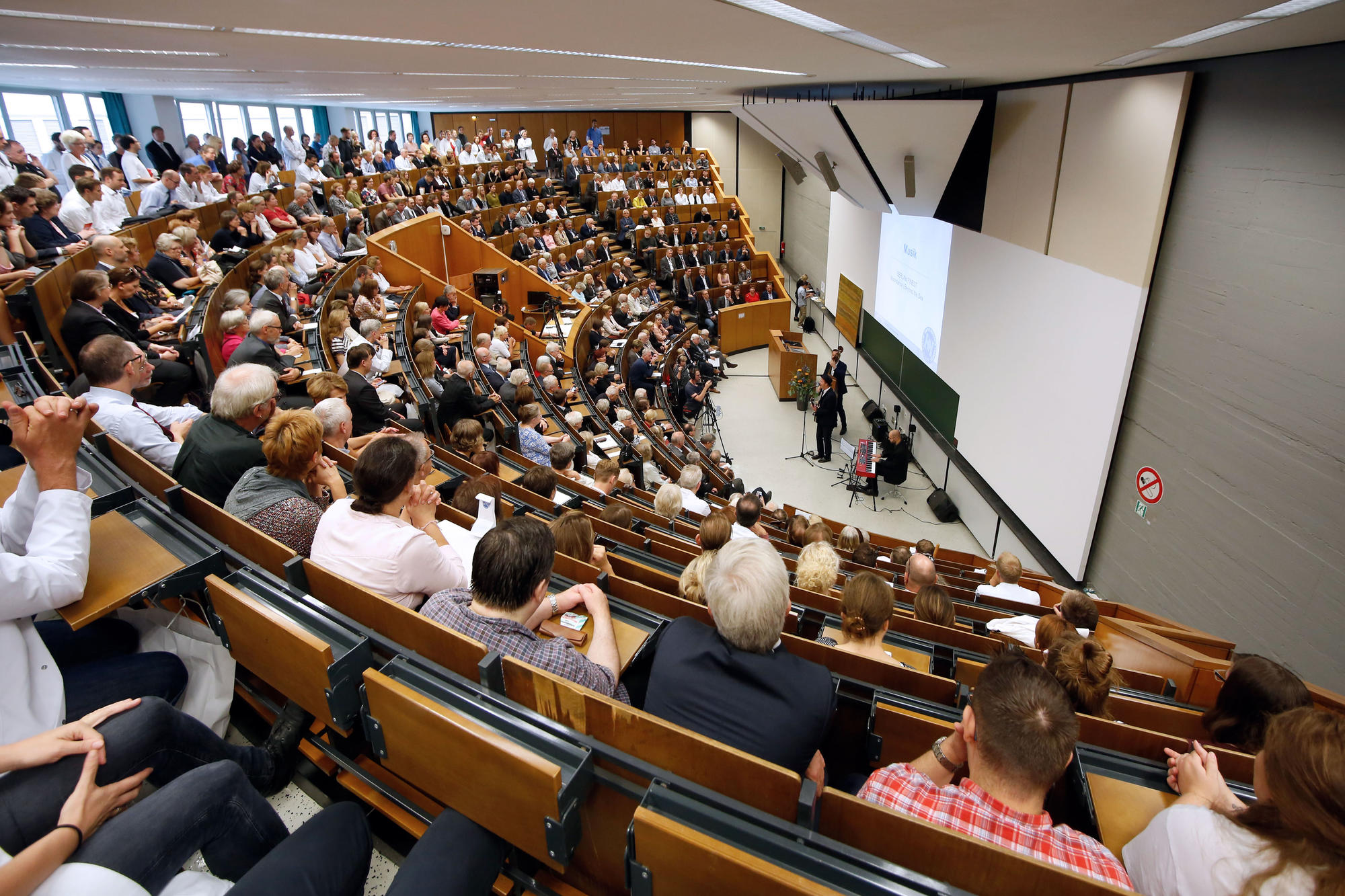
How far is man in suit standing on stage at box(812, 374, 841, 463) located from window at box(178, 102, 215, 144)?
1383 centimetres

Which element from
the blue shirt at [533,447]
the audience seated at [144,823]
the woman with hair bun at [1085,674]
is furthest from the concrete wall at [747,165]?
A: the audience seated at [144,823]

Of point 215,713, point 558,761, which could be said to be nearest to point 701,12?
point 558,761

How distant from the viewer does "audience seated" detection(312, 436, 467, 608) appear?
206 centimetres

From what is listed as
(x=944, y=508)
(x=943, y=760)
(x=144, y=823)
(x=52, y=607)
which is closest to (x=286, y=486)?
(x=52, y=607)

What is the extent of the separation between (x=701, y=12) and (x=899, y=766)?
Answer: 280 cm

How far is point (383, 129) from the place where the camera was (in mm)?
22922

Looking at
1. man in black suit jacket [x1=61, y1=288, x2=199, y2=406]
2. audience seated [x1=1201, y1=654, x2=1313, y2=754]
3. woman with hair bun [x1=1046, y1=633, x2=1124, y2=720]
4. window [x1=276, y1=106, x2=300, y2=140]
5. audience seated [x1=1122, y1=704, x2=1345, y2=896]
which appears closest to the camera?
audience seated [x1=1122, y1=704, x2=1345, y2=896]

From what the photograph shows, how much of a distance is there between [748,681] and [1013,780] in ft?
1.98

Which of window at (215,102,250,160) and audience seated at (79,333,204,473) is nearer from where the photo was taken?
audience seated at (79,333,204,473)

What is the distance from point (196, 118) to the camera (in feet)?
47.5

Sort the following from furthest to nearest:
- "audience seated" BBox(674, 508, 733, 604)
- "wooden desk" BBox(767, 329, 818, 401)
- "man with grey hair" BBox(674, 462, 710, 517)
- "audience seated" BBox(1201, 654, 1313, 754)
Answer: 1. "wooden desk" BBox(767, 329, 818, 401)
2. "man with grey hair" BBox(674, 462, 710, 517)
3. "audience seated" BBox(674, 508, 733, 604)
4. "audience seated" BBox(1201, 654, 1313, 754)

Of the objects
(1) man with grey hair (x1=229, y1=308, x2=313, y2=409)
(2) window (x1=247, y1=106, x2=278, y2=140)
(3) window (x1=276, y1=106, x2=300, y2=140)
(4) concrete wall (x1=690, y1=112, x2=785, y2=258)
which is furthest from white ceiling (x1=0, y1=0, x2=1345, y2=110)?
(4) concrete wall (x1=690, y1=112, x2=785, y2=258)

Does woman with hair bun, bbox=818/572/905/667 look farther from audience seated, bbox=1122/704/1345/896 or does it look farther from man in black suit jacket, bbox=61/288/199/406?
man in black suit jacket, bbox=61/288/199/406

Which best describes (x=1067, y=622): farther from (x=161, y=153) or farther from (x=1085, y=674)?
(x=161, y=153)
